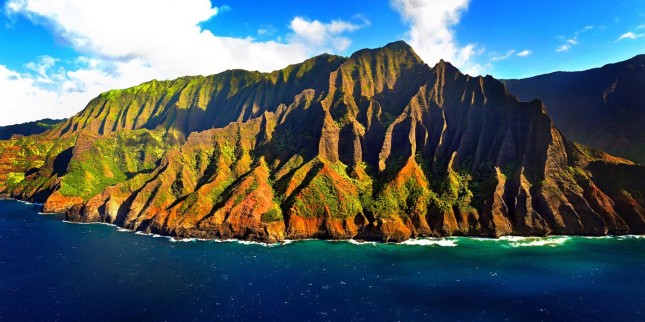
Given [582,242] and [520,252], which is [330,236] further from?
[582,242]

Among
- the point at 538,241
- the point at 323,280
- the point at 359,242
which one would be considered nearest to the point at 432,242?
A: the point at 359,242

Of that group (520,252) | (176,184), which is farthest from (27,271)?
(520,252)

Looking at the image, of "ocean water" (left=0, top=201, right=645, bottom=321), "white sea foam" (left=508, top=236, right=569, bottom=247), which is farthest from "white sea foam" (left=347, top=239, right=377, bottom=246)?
"white sea foam" (left=508, top=236, right=569, bottom=247)

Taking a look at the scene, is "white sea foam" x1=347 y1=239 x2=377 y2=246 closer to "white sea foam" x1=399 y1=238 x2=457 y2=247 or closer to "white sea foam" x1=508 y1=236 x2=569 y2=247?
"white sea foam" x1=399 y1=238 x2=457 y2=247

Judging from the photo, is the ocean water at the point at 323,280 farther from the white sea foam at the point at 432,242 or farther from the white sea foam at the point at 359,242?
the white sea foam at the point at 359,242

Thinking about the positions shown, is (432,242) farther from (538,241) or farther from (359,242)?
(538,241)

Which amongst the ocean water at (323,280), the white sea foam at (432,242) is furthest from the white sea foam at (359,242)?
the white sea foam at (432,242)

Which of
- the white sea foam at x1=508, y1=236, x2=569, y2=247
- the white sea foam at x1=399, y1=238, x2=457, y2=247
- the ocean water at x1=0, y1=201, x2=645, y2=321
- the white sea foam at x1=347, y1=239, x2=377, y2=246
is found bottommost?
the ocean water at x1=0, y1=201, x2=645, y2=321
